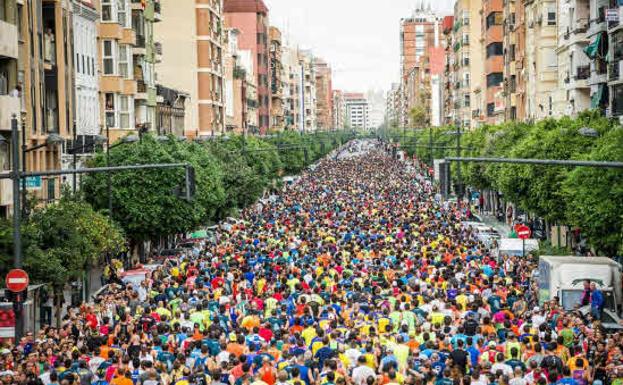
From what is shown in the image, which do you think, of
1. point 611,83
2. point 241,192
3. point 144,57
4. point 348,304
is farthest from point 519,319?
point 144,57

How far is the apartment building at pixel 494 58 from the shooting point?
A: 10612 centimetres

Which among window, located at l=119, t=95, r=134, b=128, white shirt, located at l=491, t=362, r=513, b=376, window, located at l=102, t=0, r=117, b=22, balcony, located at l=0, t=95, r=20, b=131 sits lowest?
white shirt, located at l=491, t=362, r=513, b=376

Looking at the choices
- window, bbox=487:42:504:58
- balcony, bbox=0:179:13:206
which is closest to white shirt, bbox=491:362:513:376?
balcony, bbox=0:179:13:206

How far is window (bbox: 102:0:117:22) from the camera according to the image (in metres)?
64.0

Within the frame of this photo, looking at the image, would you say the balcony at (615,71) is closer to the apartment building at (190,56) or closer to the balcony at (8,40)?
the balcony at (8,40)

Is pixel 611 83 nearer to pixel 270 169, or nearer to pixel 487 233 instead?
pixel 487 233

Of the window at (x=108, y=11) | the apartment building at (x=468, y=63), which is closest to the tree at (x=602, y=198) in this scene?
the window at (x=108, y=11)

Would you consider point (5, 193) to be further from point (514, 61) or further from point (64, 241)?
point (514, 61)

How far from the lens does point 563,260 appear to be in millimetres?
29953

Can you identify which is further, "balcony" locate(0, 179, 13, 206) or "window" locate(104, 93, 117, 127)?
"window" locate(104, 93, 117, 127)

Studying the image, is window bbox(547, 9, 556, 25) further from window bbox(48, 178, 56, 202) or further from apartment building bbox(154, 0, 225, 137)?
window bbox(48, 178, 56, 202)

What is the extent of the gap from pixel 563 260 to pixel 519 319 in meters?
5.20

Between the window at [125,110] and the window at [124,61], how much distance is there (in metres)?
1.17

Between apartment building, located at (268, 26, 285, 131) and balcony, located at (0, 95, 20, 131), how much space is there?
134752mm
